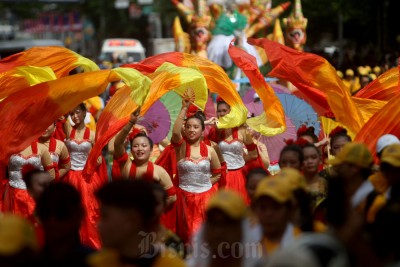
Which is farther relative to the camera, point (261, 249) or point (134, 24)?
point (134, 24)

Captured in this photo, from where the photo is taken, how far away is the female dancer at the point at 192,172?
12.3m

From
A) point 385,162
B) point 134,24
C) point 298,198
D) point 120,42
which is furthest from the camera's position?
point 134,24

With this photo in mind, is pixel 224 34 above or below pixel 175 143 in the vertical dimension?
below

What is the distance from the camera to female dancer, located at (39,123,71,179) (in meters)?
13.0

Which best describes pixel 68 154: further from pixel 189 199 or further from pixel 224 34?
pixel 224 34

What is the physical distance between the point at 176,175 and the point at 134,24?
48574 millimetres

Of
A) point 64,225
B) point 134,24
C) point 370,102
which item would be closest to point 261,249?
point 64,225

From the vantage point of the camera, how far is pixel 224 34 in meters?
23.6

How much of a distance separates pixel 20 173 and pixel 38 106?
73 cm

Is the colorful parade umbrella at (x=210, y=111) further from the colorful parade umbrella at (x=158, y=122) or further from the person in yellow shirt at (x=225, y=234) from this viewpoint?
the person in yellow shirt at (x=225, y=234)

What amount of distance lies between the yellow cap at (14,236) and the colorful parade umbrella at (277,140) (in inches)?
335

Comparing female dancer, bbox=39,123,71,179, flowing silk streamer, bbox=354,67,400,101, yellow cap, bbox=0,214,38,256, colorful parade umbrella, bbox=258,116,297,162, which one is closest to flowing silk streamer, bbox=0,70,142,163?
female dancer, bbox=39,123,71,179

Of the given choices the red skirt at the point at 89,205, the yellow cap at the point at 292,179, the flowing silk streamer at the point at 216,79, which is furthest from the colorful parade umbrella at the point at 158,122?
the yellow cap at the point at 292,179

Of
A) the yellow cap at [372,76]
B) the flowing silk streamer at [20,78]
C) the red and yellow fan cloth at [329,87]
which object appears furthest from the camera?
the yellow cap at [372,76]
